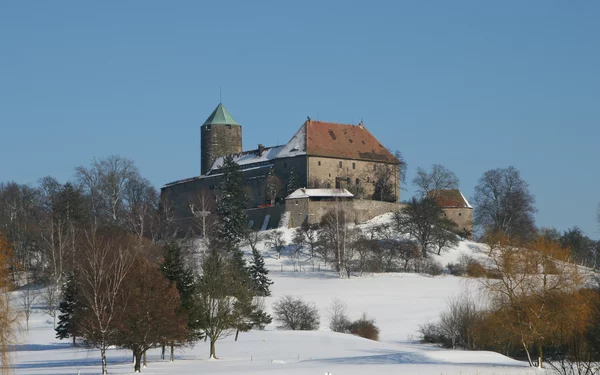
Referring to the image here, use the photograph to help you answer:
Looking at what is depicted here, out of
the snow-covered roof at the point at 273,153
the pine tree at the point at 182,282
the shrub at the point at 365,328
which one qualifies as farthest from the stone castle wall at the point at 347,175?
the pine tree at the point at 182,282

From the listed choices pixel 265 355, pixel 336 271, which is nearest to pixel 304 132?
pixel 336 271

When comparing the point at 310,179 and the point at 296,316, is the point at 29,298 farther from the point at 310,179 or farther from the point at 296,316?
the point at 310,179

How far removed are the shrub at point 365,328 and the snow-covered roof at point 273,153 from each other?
3701cm

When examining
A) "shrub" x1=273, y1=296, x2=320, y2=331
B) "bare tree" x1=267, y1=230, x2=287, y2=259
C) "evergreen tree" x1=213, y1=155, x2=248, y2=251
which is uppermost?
"evergreen tree" x1=213, y1=155, x2=248, y2=251

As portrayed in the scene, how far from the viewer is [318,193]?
8275 centimetres

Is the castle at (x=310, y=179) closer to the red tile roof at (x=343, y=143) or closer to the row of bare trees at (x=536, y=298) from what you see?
the red tile roof at (x=343, y=143)

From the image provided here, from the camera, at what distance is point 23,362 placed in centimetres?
3803

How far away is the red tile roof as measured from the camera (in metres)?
88.9

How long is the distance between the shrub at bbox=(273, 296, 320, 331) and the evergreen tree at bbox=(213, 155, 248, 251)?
17119 mm

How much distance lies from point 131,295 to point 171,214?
57.6 metres

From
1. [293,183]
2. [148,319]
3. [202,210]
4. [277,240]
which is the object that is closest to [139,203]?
[202,210]

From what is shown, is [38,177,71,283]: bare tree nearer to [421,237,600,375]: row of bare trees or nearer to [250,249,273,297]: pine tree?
[250,249,273,297]: pine tree

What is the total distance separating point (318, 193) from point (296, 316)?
30.4 meters

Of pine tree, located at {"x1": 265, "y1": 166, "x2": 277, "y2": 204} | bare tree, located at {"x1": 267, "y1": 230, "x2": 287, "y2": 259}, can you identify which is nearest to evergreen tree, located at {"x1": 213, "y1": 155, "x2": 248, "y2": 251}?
bare tree, located at {"x1": 267, "y1": 230, "x2": 287, "y2": 259}
